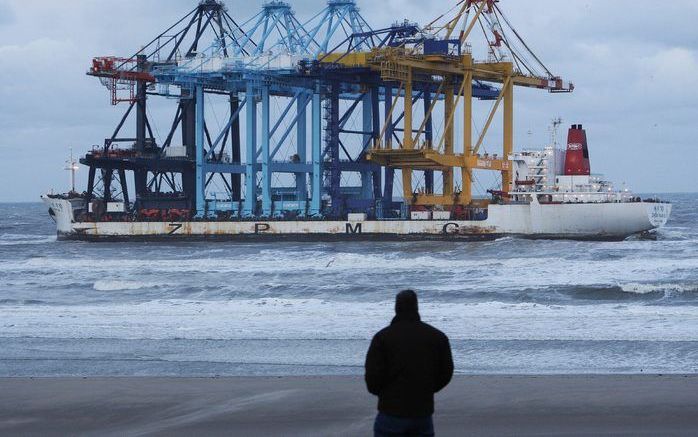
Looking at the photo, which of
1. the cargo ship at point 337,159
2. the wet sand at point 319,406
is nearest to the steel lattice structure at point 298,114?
the cargo ship at point 337,159

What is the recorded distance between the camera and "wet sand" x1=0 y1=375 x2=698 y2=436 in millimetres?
12750

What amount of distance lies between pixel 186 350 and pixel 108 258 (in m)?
33.3

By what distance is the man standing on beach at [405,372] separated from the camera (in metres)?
8.52

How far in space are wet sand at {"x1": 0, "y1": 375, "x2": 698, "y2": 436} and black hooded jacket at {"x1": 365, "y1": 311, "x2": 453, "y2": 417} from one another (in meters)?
3.93

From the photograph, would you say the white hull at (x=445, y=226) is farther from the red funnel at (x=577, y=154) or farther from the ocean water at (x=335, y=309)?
the ocean water at (x=335, y=309)

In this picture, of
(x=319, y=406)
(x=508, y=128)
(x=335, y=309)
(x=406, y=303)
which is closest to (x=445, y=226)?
(x=508, y=128)

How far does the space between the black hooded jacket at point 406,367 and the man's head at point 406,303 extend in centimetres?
3

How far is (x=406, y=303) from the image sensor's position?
8555 millimetres

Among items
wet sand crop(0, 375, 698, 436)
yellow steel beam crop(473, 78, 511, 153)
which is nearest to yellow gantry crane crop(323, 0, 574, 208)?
yellow steel beam crop(473, 78, 511, 153)

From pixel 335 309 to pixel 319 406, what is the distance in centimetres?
1391

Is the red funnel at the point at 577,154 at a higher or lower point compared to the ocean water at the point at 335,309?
higher

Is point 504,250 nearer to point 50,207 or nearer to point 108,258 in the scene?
point 108,258

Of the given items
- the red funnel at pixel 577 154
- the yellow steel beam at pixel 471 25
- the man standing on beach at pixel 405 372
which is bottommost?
the man standing on beach at pixel 405 372

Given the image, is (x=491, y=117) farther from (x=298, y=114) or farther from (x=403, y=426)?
(x=403, y=426)
